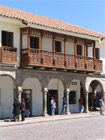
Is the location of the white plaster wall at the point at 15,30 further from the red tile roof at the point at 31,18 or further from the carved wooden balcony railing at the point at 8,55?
the red tile roof at the point at 31,18

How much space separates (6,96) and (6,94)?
144 mm

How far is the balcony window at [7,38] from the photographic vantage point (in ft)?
65.7

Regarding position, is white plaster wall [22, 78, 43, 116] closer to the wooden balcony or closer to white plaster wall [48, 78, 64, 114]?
white plaster wall [48, 78, 64, 114]

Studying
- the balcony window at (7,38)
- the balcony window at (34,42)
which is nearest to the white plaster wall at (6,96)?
the balcony window at (7,38)

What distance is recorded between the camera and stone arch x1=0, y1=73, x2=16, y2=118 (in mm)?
21375

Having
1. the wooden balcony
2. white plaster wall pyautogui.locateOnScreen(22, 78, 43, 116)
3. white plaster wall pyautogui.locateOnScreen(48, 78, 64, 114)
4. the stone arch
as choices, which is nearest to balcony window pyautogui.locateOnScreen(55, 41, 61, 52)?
the wooden balcony

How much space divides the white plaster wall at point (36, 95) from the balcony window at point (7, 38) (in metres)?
3.82

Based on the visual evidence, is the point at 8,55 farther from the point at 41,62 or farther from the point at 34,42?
the point at 34,42

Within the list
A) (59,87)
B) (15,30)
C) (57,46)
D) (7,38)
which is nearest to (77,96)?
(59,87)

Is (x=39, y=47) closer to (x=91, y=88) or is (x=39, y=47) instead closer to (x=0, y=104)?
(x=0, y=104)

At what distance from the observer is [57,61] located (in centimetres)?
2202

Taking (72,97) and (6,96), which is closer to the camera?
(6,96)

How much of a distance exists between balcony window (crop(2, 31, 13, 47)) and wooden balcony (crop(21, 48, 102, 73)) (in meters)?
1.01

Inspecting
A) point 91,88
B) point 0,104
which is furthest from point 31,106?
point 91,88
